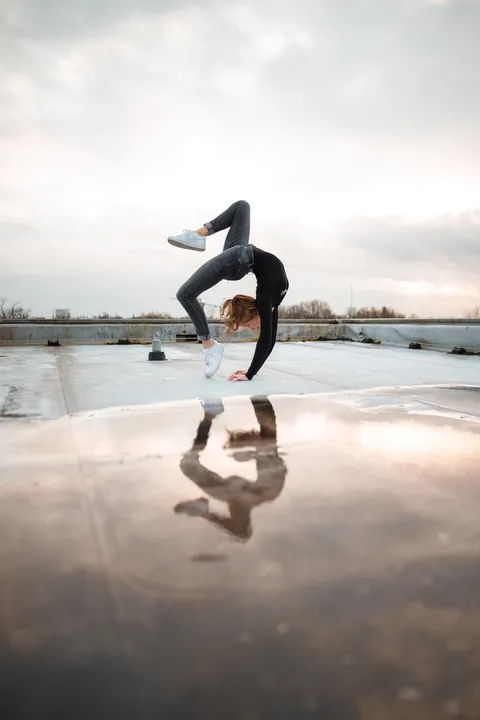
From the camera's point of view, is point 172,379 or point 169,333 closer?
point 172,379

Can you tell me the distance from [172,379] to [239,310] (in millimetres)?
725

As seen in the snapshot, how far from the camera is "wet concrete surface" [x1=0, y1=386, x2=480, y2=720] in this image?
67 centimetres

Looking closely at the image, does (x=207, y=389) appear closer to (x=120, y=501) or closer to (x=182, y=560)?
(x=120, y=501)

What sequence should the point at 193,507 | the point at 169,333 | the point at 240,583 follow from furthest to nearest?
the point at 169,333, the point at 193,507, the point at 240,583

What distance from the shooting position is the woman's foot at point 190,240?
359 centimetres

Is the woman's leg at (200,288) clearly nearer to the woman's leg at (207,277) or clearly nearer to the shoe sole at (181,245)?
the woman's leg at (207,277)

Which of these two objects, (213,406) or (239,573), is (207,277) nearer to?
(213,406)

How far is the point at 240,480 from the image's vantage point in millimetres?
1485

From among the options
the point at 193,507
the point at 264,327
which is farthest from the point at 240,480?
the point at 264,327

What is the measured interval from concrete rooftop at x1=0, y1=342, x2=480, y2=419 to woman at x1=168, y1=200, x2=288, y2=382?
9.5 inches

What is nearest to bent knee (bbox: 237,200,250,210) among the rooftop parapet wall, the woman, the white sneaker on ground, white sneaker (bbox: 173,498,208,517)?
the woman

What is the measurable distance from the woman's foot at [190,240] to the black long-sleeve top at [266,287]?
400mm

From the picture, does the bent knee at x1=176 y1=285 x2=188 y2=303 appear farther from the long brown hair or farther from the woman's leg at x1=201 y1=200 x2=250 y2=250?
the woman's leg at x1=201 y1=200 x2=250 y2=250

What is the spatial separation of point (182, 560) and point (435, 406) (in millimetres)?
2055
